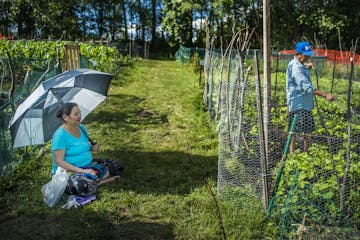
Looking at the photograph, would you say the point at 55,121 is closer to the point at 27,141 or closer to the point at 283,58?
the point at 27,141

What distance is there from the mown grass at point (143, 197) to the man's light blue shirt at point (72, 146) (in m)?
0.43

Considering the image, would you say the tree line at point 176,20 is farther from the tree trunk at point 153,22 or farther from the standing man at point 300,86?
the standing man at point 300,86

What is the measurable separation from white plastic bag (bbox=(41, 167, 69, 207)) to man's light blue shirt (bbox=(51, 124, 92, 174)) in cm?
25

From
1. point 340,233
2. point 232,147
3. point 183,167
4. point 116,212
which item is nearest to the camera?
point 340,233

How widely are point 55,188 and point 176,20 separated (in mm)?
27642

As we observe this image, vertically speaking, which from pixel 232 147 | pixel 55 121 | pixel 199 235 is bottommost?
pixel 199 235

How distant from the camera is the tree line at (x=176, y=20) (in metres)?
27.3

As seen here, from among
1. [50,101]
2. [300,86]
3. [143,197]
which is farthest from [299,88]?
[50,101]

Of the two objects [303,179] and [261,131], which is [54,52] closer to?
[261,131]

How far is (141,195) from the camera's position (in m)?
4.20

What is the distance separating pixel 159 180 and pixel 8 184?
6.19 ft

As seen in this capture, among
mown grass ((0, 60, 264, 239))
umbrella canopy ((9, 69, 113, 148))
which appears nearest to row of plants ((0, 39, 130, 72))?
mown grass ((0, 60, 264, 239))

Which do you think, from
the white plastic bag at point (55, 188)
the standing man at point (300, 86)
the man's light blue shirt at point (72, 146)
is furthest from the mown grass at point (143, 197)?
the standing man at point (300, 86)

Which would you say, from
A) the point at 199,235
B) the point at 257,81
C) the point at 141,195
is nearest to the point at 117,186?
the point at 141,195
